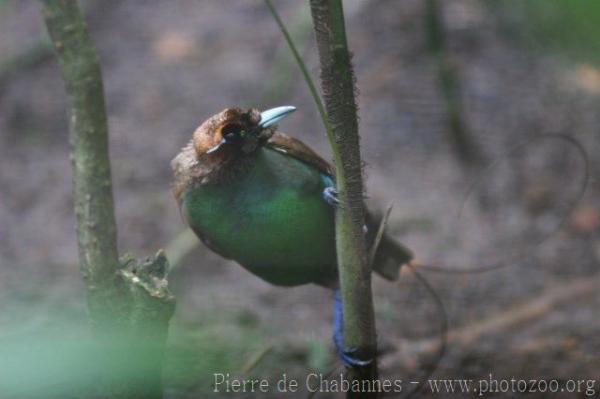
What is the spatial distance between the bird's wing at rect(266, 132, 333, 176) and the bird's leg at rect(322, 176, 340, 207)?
1 centimetres

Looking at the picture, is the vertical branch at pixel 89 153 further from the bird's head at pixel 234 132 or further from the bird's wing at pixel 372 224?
the bird's wing at pixel 372 224

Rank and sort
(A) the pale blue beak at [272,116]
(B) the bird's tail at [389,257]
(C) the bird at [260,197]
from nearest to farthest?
(A) the pale blue beak at [272,116] < (C) the bird at [260,197] < (B) the bird's tail at [389,257]

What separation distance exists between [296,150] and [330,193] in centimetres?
26

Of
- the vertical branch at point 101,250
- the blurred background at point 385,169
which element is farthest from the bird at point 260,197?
the vertical branch at point 101,250

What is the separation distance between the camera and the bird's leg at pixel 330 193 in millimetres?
1544

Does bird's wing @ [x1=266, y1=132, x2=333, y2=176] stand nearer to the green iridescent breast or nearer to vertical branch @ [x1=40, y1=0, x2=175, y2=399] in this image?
the green iridescent breast

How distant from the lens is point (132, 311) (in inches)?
53.7

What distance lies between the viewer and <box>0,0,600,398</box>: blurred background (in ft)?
7.79

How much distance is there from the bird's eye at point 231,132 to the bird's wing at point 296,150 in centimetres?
14

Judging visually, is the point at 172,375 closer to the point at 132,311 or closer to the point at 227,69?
the point at 132,311

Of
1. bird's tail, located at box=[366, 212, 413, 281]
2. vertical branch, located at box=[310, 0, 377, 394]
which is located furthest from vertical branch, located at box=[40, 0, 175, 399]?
bird's tail, located at box=[366, 212, 413, 281]

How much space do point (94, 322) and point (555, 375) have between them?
35.4 inches

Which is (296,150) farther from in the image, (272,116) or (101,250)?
(101,250)

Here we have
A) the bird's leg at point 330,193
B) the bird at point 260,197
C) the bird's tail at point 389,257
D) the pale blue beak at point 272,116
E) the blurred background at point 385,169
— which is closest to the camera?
the bird's leg at point 330,193
